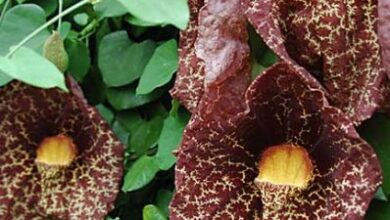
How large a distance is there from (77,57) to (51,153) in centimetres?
12

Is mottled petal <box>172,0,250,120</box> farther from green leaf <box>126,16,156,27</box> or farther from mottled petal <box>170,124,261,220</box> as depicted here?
green leaf <box>126,16,156,27</box>

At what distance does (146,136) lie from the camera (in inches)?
45.5

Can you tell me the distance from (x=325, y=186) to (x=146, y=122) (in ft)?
1.02

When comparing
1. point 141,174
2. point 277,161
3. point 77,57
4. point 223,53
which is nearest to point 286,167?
point 277,161

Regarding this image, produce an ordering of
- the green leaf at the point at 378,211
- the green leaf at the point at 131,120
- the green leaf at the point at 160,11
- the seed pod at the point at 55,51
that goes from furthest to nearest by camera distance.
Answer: the green leaf at the point at 131,120, the seed pod at the point at 55,51, the green leaf at the point at 378,211, the green leaf at the point at 160,11

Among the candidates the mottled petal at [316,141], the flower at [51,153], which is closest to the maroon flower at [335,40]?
the mottled petal at [316,141]

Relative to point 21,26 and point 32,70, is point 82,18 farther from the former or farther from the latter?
point 32,70

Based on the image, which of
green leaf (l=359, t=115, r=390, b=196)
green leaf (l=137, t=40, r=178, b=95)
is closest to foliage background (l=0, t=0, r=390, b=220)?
green leaf (l=137, t=40, r=178, b=95)

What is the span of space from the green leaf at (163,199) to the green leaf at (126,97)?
0.10 m

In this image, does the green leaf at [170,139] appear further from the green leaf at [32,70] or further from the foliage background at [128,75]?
the green leaf at [32,70]

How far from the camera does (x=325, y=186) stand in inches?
35.9

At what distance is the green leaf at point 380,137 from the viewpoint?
943mm

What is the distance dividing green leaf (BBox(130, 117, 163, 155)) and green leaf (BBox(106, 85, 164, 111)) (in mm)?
25

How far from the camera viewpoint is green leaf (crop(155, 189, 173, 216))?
1.12 meters
